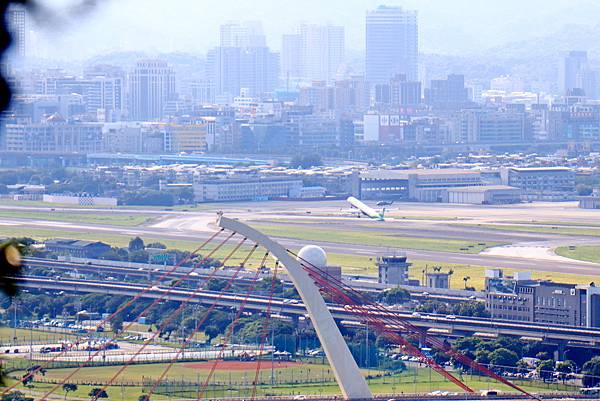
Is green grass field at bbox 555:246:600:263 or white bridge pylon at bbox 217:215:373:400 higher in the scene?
white bridge pylon at bbox 217:215:373:400

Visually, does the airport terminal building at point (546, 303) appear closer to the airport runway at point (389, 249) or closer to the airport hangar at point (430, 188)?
the airport runway at point (389, 249)

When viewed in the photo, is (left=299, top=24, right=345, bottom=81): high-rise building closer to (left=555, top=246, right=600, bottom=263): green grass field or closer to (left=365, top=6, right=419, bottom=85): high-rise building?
(left=365, top=6, right=419, bottom=85): high-rise building

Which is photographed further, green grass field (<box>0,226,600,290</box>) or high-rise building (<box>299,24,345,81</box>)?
high-rise building (<box>299,24,345,81</box>)

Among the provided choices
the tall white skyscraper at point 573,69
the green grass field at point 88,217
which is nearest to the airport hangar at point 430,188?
the green grass field at point 88,217

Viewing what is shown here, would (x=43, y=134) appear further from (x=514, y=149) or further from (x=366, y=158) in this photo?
(x=514, y=149)

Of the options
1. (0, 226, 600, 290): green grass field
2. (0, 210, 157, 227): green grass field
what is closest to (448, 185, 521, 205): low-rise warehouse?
(0, 210, 157, 227): green grass field

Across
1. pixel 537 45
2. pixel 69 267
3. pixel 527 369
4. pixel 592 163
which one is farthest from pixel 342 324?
pixel 537 45

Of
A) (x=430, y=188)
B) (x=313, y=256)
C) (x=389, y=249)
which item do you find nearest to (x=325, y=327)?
(x=313, y=256)

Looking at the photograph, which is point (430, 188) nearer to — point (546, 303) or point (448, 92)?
point (546, 303)
